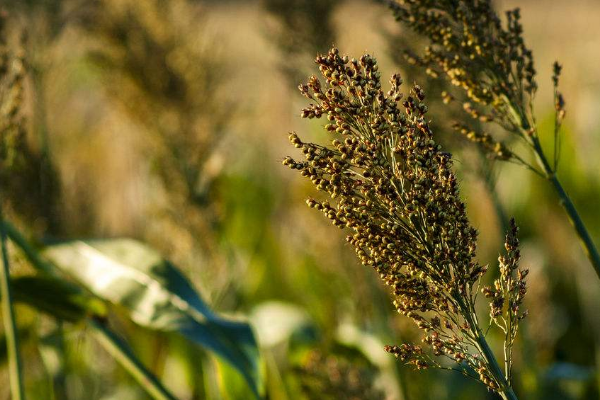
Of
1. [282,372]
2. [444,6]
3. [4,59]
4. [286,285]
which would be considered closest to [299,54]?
[4,59]

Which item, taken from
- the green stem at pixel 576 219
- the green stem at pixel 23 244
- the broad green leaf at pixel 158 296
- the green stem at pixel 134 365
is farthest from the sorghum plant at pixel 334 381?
the green stem at pixel 576 219

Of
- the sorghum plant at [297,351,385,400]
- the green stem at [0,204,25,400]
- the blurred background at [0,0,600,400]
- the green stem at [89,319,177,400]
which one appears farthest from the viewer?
the blurred background at [0,0,600,400]

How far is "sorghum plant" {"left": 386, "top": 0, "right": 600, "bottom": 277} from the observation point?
1.58m

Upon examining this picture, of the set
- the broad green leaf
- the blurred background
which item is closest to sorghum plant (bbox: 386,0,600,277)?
the blurred background

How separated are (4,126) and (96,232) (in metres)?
2.06

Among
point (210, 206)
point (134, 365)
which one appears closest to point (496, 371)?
point (134, 365)

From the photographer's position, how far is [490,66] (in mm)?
1633

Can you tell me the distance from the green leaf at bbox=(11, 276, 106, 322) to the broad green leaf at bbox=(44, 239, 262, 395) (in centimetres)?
12

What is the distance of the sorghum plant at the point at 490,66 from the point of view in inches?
62.2

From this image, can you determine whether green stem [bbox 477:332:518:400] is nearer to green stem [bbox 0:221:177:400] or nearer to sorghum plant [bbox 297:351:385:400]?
green stem [bbox 0:221:177:400]

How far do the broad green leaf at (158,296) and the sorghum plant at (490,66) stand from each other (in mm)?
1114

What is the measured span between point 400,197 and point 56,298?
151 centimetres

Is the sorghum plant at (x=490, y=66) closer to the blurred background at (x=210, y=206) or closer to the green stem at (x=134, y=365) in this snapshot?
the blurred background at (x=210, y=206)

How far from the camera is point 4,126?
2.10m
